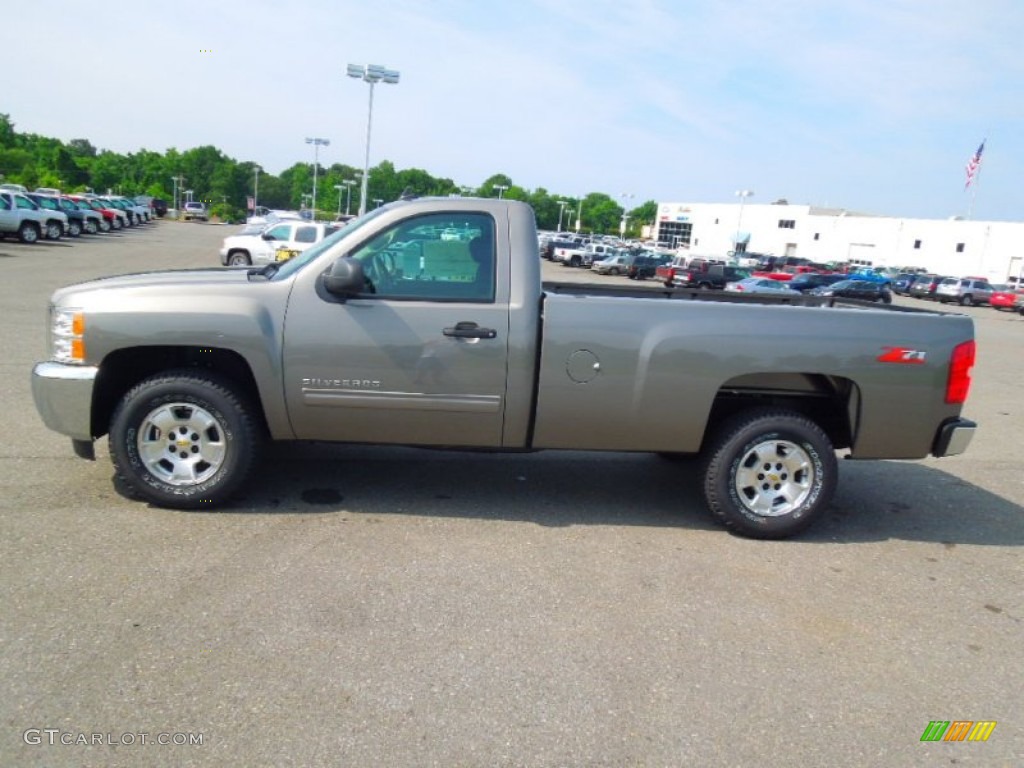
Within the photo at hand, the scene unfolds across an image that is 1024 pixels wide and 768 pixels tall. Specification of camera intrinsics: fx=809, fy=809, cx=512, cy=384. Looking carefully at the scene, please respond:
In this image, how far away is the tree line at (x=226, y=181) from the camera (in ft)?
290

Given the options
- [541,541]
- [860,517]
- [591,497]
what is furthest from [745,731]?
[860,517]

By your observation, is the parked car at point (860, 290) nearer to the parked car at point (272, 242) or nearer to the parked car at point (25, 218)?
the parked car at point (272, 242)

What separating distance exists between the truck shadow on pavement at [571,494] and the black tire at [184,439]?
Result: 11.3 inches

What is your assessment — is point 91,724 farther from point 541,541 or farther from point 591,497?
point 591,497

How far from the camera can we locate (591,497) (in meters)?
5.72

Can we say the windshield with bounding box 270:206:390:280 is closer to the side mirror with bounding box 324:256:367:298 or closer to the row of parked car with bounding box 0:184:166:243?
the side mirror with bounding box 324:256:367:298

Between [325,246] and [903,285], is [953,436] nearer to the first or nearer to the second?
[325,246]

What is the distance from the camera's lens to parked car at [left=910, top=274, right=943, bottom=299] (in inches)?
1960

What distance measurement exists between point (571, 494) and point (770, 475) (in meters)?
1.38

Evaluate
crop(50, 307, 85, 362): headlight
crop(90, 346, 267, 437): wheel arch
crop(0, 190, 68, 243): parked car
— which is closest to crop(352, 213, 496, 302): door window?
crop(90, 346, 267, 437): wheel arch

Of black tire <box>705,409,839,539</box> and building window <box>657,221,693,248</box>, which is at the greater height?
building window <box>657,221,693,248</box>

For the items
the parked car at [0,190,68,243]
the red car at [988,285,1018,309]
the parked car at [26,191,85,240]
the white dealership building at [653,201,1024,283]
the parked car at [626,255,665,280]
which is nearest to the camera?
the parked car at [0,190,68,243]

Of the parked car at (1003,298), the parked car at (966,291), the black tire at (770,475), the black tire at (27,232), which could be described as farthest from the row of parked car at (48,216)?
the parked car at (966,291)

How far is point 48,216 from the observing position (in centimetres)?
3161
